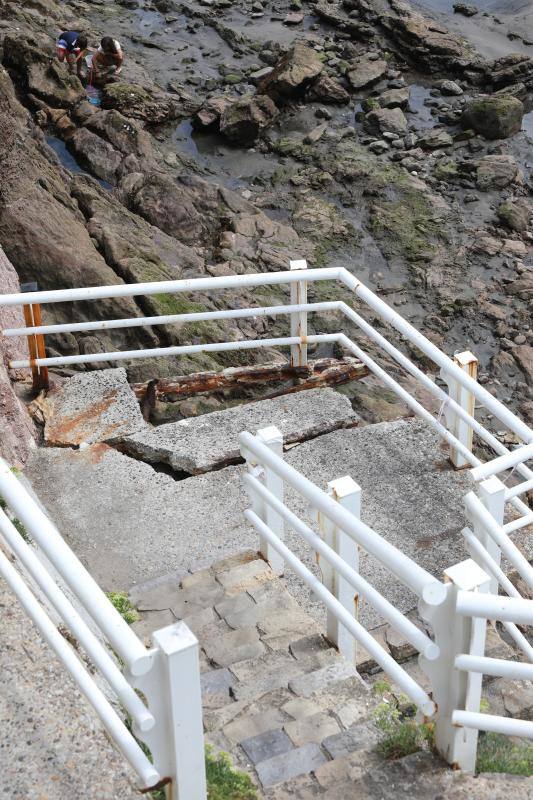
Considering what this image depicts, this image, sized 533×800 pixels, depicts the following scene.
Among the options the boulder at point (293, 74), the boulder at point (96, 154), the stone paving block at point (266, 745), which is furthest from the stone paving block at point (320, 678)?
the boulder at point (293, 74)

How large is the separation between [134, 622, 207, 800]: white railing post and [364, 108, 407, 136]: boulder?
19.9m

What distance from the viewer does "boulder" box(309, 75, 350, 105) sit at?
71.7 ft

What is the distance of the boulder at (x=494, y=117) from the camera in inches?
827

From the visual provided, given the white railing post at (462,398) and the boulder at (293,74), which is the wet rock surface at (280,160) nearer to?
the boulder at (293,74)

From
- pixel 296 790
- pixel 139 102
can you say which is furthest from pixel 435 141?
pixel 296 790

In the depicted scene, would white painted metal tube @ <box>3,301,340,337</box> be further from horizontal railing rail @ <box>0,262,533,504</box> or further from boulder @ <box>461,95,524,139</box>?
boulder @ <box>461,95,524,139</box>

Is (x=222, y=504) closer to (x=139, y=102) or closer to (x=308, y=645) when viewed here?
(x=308, y=645)

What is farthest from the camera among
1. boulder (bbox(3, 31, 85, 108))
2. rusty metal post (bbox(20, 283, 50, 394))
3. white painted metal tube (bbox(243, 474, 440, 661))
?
boulder (bbox(3, 31, 85, 108))

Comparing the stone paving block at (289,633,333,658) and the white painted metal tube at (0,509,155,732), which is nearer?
the white painted metal tube at (0,509,155,732)

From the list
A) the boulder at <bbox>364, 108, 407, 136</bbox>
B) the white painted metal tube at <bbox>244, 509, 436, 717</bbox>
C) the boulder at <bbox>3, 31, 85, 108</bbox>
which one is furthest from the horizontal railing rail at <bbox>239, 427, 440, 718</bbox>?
the boulder at <bbox>364, 108, 407, 136</bbox>

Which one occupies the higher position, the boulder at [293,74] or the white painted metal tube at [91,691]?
the boulder at [293,74]

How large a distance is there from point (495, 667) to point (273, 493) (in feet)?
6.32

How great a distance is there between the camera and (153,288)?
636 centimetres

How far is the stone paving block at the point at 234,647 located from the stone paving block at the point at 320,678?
14.6 inches
